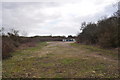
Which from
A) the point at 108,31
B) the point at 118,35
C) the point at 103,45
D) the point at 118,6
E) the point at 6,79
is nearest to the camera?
the point at 6,79

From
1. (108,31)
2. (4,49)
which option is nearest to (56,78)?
(4,49)

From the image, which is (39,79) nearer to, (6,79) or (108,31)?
(6,79)

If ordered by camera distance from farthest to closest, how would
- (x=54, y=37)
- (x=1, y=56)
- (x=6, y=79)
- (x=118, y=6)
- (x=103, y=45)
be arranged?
(x=54, y=37) → (x=103, y=45) → (x=118, y=6) → (x=1, y=56) → (x=6, y=79)

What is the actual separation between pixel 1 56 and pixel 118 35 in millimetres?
11625

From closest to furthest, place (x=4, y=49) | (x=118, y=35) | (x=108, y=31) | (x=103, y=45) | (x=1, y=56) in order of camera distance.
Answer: (x=1, y=56) < (x=4, y=49) < (x=118, y=35) < (x=108, y=31) < (x=103, y=45)

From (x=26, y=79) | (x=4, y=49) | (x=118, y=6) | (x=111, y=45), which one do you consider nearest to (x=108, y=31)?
(x=111, y=45)

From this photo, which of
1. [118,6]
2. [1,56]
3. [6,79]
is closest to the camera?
[6,79]

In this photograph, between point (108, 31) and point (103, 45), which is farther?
point (103, 45)

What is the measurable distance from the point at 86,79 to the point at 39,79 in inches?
65.8

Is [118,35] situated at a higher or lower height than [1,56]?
higher

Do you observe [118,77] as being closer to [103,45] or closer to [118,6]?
[118,6]

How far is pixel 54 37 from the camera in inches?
2734

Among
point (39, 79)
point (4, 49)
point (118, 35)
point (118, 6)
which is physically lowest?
point (39, 79)

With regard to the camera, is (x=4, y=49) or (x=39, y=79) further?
(x=4, y=49)
